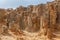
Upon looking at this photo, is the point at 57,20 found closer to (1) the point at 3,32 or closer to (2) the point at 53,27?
(2) the point at 53,27

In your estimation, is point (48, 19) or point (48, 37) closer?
point (48, 37)

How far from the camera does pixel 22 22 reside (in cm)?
4591

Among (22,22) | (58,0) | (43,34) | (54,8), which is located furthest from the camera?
(22,22)

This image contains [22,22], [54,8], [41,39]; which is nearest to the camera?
[41,39]

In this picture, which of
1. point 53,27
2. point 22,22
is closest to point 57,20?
point 53,27

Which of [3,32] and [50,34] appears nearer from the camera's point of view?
[50,34]

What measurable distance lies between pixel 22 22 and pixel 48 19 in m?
16.9

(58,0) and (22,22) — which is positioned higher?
(58,0)

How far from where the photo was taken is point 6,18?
5053 centimetres

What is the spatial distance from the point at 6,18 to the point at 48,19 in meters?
22.7

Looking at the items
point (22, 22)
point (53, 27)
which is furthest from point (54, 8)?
point (22, 22)

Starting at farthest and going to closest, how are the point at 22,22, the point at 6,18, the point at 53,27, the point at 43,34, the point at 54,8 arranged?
1. the point at 6,18
2. the point at 22,22
3. the point at 54,8
4. the point at 53,27
5. the point at 43,34

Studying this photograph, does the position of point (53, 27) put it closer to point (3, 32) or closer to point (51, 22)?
point (51, 22)

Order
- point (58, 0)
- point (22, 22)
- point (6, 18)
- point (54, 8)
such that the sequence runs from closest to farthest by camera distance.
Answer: point (54, 8) < point (58, 0) < point (22, 22) < point (6, 18)
